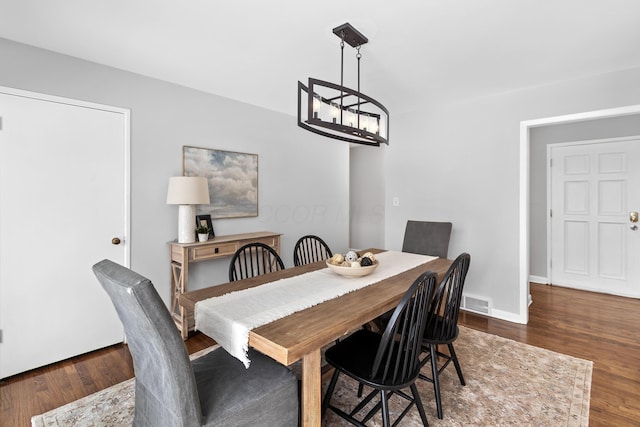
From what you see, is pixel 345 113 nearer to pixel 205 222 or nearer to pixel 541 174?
pixel 205 222

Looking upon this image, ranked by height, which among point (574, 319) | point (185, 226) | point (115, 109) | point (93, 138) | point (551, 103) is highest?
point (551, 103)

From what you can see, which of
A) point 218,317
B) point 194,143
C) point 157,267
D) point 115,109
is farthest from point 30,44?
point 218,317

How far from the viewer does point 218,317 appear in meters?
1.48

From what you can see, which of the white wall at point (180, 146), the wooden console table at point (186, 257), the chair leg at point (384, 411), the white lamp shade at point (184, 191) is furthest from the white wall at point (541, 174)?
the white lamp shade at point (184, 191)

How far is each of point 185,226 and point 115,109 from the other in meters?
1.16

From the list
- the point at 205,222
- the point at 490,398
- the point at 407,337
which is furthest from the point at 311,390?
the point at 205,222

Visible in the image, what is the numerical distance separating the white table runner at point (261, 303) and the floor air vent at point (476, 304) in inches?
71.7

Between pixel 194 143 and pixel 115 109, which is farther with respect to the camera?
pixel 194 143

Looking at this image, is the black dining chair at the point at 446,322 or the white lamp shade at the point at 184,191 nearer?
the black dining chair at the point at 446,322

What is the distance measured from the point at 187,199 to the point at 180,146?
2.07 feet

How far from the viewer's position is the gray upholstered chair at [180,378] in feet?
3.59

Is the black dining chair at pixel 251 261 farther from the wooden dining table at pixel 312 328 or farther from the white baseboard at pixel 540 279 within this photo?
the white baseboard at pixel 540 279

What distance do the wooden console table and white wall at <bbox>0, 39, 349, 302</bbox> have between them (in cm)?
9

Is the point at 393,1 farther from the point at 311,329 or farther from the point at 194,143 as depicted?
the point at 194,143
